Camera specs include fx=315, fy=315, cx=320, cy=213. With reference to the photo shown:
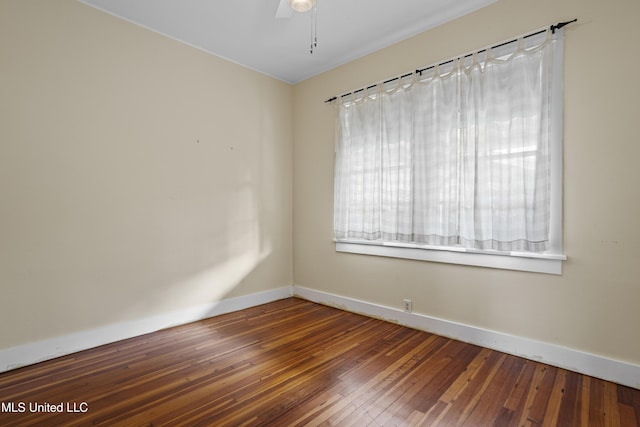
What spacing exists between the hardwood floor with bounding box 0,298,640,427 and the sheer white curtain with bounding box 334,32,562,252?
0.93 m

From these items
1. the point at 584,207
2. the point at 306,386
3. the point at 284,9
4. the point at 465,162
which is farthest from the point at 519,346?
the point at 284,9

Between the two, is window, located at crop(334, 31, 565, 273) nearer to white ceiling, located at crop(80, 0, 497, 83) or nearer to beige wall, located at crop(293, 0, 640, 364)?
beige wall, located at crop(293, 0, 640, 364)

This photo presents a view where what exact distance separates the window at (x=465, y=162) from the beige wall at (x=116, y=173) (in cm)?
135

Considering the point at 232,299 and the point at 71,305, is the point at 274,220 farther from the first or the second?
the point at 71,305

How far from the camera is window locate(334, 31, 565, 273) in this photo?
2307 mm

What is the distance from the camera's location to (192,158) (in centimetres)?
327

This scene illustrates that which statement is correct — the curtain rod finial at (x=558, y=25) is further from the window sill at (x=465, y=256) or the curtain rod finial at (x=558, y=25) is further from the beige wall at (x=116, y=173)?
the beige wall at (x=116, y=173)

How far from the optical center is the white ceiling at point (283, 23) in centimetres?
264

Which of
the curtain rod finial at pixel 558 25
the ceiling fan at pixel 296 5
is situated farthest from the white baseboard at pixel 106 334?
the curtain rod finial at pixel 558 25

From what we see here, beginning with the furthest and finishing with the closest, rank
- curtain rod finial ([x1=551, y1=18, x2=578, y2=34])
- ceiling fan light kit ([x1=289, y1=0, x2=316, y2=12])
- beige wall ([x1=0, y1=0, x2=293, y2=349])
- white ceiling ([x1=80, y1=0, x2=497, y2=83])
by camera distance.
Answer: white ceiling ([x1=80, y1=0, x2=497, y2=83]), beige wall ([x1=0, y1=0, x2=293, y2=349]), curtain rod finial ([x1=551, y1=18, x2=578, y2=34]), ceiling fan light kit ([x1=289, y1=0, x2=316, y2=12])

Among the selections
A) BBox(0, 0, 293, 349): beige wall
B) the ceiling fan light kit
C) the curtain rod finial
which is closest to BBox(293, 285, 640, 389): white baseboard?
BBox(0, 0, 293, 349): beige wall

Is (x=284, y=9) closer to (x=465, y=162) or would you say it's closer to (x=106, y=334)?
(x=465, y=162)

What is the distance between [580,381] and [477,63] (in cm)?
246

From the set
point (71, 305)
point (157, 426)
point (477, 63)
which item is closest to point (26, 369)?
point (71, 305)
